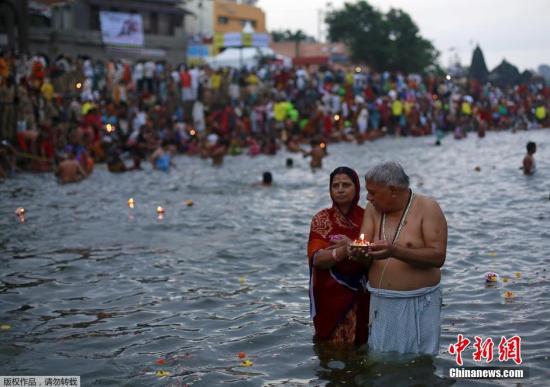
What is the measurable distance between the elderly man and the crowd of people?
14.0 m

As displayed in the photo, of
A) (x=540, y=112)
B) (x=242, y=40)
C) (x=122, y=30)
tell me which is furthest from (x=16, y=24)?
(x=540, y=112)

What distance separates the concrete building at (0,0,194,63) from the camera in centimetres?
3362

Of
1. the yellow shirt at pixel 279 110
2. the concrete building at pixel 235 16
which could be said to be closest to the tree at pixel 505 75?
the yellow shirt at pixel 279 110

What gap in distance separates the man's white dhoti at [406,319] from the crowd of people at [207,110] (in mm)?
14011

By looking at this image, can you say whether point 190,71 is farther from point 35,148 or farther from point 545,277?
point 545,277

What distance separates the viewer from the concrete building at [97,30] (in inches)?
1324

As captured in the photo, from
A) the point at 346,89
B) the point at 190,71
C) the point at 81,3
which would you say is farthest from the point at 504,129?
the point at 81,3

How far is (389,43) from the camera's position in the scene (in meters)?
56.8

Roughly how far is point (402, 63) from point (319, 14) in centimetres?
2056

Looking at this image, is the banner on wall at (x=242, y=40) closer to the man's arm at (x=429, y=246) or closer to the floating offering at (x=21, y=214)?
the floating offering at (x=21, y=214)

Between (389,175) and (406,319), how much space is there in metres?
0.93

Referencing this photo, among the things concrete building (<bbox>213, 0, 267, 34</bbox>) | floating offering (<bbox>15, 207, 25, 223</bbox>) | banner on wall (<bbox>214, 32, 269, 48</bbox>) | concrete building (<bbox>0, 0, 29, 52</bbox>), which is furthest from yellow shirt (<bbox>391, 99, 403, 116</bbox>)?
concrete building (<bbox>213, 0, 267, 34</bbox>)

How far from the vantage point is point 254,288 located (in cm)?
812

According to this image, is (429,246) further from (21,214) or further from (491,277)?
(21,214)
